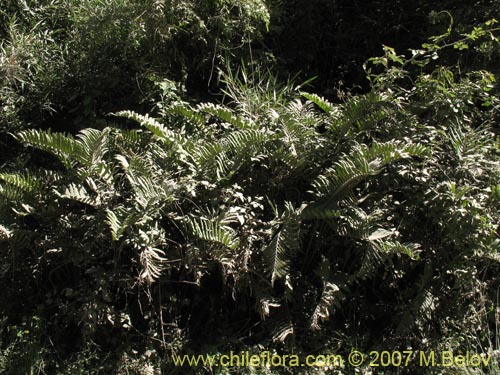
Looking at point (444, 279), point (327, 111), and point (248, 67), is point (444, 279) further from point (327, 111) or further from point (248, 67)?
point (248, 67)

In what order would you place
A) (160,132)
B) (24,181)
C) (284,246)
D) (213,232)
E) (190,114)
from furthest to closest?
1. (190,114)
2. (160,132)
3. (24,181)
4. (284,246)
5. (213,232)

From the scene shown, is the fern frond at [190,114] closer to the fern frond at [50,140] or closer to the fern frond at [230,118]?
the fern frond at [230,118]

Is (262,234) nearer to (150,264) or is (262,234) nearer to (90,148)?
(150,264)

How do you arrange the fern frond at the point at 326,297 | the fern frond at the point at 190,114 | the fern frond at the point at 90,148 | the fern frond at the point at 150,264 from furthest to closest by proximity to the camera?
the fern frond at the point at 190,114 → the fern frond at the point at 90,148 → the fern frond at the point at 326,297 → the fern frond at the point at 150,264

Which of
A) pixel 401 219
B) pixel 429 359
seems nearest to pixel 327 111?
pixel 401 219

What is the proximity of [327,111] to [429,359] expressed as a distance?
2.09 m

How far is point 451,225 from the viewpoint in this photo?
4156 mm

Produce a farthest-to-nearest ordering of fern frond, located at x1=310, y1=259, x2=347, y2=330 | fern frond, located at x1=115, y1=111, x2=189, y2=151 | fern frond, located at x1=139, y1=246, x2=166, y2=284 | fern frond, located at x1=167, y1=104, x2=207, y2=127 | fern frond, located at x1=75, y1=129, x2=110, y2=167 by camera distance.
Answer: fern frond, located at x1=167, y1=104, x2=207, y2=127 → fern frond, located at x1=115, y1=111, x2=189, y2=151 → fern frond, located at x1=75, y1=129, x2=110, y2=167 → fern frond, located at x1=310, y1=259, x2=347, y2=330 → fern frond, located at x1=139, y1=246, x2=166, y2=284

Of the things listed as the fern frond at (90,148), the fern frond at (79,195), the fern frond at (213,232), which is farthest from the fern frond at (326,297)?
the fern frond at (90,148)

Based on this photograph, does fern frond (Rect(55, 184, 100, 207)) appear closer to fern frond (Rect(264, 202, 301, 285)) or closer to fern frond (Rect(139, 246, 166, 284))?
fern frond (Rect(139, 246, 166, 284))

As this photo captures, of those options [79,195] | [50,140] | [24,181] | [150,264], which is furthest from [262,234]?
[24,181]

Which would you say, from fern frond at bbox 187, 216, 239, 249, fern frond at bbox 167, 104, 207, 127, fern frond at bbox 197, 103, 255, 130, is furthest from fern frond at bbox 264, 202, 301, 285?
fern frond at bbox 167, 104, 207, 127

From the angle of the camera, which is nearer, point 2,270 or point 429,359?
point 429,359

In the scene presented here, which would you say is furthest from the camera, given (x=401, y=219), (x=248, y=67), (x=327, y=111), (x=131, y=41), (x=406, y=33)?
(x=406, y=33)
